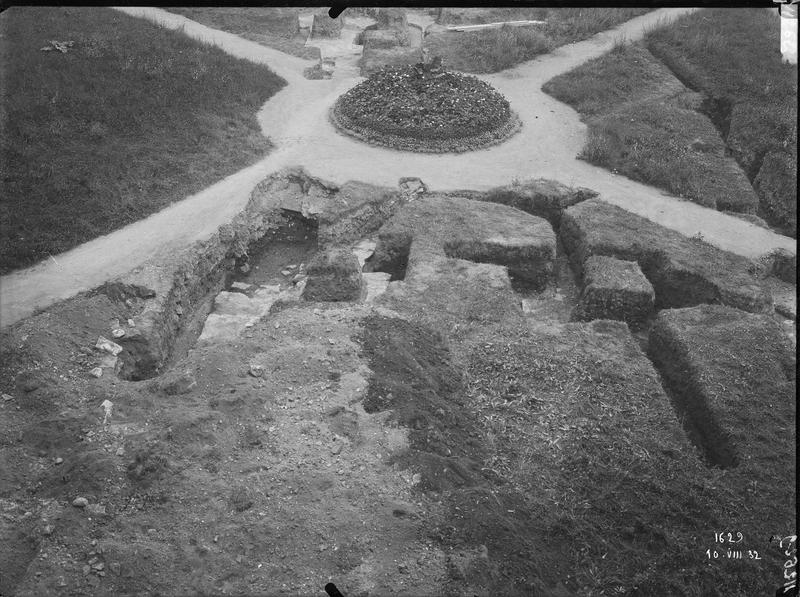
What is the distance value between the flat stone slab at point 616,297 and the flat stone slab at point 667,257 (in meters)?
0.90

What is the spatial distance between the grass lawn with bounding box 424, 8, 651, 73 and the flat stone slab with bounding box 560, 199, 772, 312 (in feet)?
30.5

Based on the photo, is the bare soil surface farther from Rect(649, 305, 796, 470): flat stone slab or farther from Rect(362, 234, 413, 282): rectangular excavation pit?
Rect(362, 234, 413, 282): rectangular excavation pit

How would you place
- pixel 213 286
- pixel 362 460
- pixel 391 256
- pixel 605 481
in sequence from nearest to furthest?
1. pixel 362 460
2. pixel 605 481
3. pixel 213 286
4. pixel 391 256

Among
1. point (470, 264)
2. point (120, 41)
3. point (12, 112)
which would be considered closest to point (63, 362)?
point (470, 264)

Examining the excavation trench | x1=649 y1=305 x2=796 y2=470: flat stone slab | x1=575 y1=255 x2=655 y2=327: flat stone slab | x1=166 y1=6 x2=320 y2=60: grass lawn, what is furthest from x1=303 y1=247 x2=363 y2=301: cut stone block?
x1=166 y1=6 x2=320 y2=60: grass lawn

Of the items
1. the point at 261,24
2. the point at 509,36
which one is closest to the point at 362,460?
the point at 509,36

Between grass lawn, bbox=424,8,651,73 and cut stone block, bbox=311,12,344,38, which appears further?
cut stone block, bbox=311,12,344,38

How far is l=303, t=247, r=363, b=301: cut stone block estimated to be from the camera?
1075cm

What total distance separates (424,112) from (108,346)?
393 inches

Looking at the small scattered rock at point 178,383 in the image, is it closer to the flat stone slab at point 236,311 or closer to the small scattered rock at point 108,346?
the small scattered rock at point 108,346

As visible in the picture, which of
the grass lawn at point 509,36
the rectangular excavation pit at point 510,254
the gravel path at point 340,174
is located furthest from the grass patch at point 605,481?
the grass lawn at point 509,36

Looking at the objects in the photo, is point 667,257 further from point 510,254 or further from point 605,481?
point 605,481

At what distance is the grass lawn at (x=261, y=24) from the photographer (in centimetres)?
2206

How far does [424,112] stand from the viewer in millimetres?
16562
